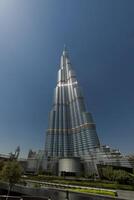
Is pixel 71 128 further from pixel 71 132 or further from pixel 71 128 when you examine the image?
pixel 71 132

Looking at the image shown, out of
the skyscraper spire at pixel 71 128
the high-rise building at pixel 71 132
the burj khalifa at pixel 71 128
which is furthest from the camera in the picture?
the skyscraper spire at pixel 71 128

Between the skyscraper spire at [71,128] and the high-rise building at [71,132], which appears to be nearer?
the high-rise building at [71,132]

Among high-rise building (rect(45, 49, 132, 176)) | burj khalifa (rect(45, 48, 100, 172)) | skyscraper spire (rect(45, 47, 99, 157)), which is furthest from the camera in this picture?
skyscraper spire (rect(45, 47, 99, 157))

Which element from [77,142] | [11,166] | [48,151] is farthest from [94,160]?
[11,166]

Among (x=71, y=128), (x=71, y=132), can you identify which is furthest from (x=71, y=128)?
(x=71, y=132)

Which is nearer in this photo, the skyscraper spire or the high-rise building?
the high-rise building

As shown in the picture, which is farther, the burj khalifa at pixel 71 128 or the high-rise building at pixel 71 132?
the burj khalifa at pixel 71 128

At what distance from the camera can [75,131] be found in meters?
171

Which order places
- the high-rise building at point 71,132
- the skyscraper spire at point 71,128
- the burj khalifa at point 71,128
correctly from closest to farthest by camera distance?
the high-rise building at point 71,132 → the burj khalifa at point 71,128 → the skyscraper spire at point 71,128

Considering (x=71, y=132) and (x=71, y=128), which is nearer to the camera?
(x=71, y=132)

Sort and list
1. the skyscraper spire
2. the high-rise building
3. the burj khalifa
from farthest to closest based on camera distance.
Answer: the skyscraper spire → the burj khalifa → the high-rise building

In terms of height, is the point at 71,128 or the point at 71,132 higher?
the point at 71,128

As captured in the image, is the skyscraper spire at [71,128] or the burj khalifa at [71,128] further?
the skyscraper spire at [71,128]

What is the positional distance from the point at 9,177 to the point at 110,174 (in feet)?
161
